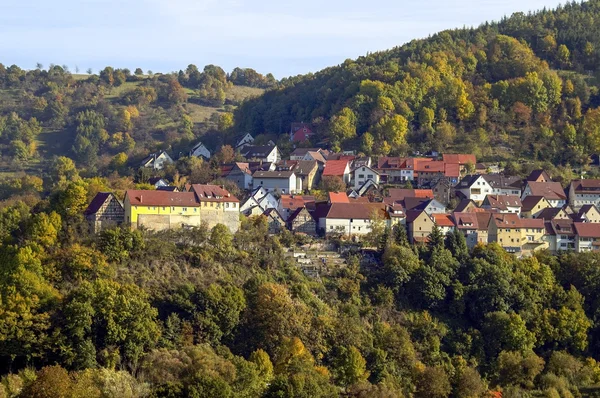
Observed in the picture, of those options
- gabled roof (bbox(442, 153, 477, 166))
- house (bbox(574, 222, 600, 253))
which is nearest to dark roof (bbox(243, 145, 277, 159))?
gabled roof (bbox(442, 153, 477, 166))

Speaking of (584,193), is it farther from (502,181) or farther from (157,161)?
(157,161)

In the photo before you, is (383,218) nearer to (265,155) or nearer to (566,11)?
(265,155)

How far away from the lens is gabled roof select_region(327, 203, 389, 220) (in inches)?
2554

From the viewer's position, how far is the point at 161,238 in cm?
5659

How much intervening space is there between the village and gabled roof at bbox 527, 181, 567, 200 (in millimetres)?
74

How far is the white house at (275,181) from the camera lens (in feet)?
247

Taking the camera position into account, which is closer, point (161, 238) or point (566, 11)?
point (161, 238)

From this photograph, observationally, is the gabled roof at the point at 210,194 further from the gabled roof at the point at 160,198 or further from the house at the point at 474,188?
the house at the point at 474,188

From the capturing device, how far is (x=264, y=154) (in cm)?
8650

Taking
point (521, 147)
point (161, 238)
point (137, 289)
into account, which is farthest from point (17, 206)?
point (521, 147)

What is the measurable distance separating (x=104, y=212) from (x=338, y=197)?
61.1ft

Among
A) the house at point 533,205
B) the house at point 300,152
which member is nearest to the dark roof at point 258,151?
the house at point 300,152

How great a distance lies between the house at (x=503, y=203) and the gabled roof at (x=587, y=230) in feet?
17.4

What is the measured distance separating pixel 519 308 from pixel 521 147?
29202 millimetres
